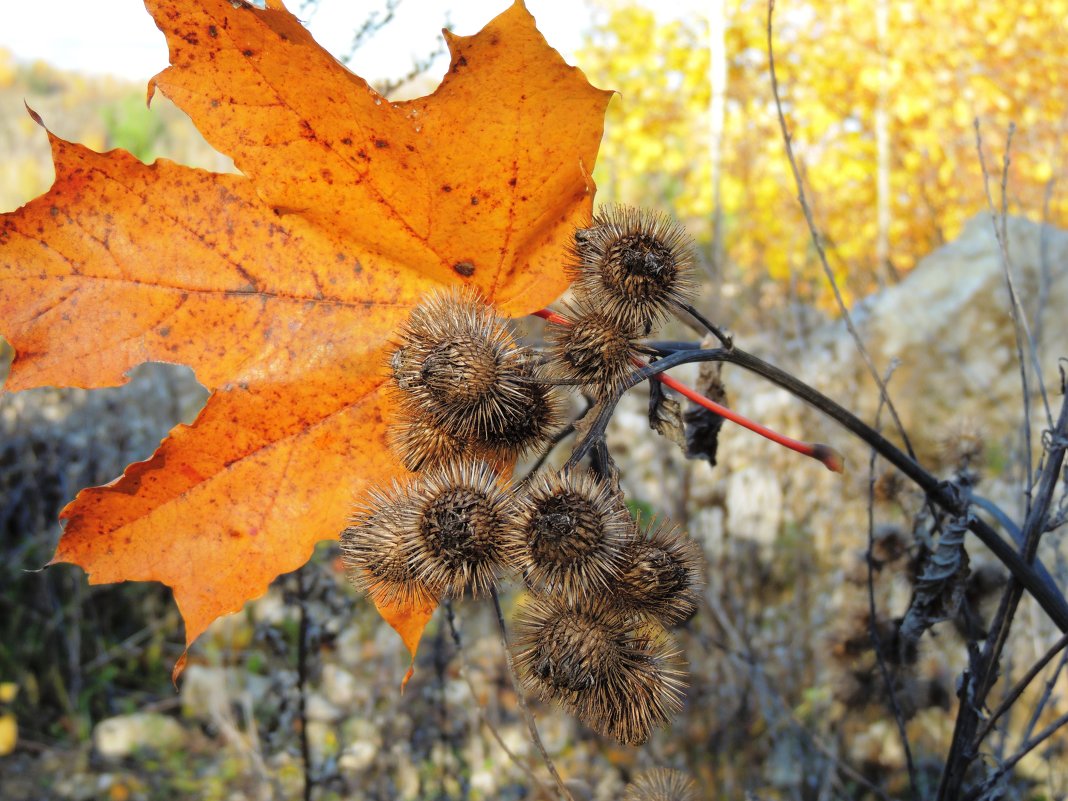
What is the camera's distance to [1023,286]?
15.1ft

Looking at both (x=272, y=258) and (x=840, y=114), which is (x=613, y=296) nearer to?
(x=272, y=258)

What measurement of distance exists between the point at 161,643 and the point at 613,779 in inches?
97.7

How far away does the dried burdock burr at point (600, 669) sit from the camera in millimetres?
940

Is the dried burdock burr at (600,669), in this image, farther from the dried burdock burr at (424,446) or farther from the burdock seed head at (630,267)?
the burdock seed head at (630,267)

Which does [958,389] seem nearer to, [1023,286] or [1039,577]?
[1023,286]

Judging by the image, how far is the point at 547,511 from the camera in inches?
35.7

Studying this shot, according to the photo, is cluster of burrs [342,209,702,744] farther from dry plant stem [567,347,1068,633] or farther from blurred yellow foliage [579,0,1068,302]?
blurred yellow foliage [579,0,1068,302]

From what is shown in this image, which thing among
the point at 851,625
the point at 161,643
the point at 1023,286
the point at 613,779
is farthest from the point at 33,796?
the point at 1023,286

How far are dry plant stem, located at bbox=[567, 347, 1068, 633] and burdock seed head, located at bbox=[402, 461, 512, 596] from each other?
11cm

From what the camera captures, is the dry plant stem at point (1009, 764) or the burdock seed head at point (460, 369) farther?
the dry plant stem at point (1009, 764)

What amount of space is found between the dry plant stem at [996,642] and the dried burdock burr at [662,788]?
39 cm

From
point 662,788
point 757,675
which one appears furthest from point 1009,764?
point 757,675

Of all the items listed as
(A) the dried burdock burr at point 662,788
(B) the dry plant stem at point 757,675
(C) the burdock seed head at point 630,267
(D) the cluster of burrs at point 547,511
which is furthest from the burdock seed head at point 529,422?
(B) the dry plant stem at point 757,675

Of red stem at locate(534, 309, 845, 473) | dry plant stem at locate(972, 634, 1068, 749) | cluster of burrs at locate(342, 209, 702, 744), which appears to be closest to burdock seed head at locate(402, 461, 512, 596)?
cluster of burrs at locate(342, 209, 702, 744)
